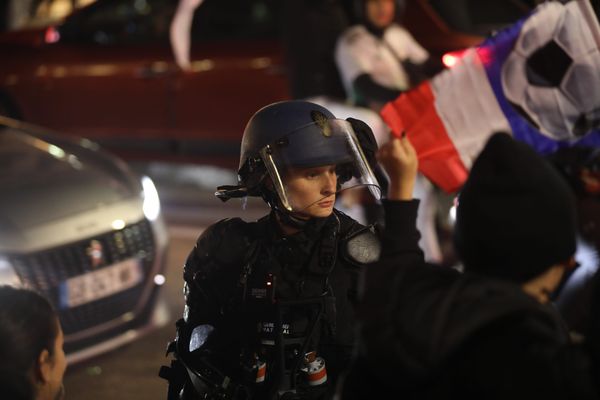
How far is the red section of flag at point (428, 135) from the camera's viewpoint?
3.46 metres

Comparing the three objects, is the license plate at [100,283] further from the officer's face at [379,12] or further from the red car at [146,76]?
the red car at [146,76]

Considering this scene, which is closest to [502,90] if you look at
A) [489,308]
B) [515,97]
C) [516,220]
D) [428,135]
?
[515,97]

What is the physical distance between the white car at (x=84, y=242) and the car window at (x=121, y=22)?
11.2ft

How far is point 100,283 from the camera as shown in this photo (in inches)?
179

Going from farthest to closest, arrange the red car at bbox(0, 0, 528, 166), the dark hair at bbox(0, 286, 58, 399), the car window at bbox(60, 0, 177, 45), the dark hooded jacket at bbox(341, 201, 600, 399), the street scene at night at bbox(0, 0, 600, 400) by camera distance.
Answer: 1. the car window at bbox(60, 0, 177, 45)
2. the red car at bbox(0, 0, 528, 166)
3. the dark hair at bbox(0, 286, 58, 399)
4. the street scene at night at bbox(0, 0, 600, 400)
5. the dark hooded jacket at bbox(341, 201, 600, 399)

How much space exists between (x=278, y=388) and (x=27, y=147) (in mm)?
3179

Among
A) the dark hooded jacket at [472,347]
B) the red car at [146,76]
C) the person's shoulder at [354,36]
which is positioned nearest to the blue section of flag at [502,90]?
the dark hooded jacket at [472,347]

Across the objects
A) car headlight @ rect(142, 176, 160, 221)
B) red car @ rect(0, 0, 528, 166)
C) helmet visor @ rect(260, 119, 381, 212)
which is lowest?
red car @ rect(0, 0, 528, 166)

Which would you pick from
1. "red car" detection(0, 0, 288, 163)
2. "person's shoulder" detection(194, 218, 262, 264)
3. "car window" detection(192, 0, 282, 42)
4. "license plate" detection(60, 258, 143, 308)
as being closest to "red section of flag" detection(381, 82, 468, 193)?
"person's shoulder" detection(194, 218, 262, 264)

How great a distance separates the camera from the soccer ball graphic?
134 inches

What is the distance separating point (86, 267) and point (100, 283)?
0.39 ft

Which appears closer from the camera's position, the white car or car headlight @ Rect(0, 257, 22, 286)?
car headlight @ Rect(0, 257, 22, 286)

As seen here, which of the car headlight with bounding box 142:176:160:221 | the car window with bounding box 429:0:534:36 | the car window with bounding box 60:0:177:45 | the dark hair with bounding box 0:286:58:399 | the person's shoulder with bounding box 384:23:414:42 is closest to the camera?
the dark hair with bounding box 0:286:58:399

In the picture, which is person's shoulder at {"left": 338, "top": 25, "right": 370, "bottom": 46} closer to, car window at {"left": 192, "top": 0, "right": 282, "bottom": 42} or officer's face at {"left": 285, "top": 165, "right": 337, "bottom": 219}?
car window at {"left": 192, "top": 0, "right": 282, "bottom": 42}
